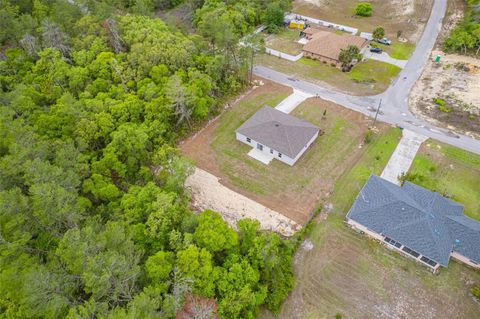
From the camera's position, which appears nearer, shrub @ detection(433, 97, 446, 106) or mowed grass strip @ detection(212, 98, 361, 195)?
mowed grass strip @ detection(212, 98, 361, 195)

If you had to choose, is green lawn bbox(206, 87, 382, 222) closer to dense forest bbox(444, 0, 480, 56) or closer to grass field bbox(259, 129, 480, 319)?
grass field bbox(259, 129, 480, 319)

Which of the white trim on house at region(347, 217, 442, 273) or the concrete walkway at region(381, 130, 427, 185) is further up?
the concrete walkway at region(381, 130, 427, 185)

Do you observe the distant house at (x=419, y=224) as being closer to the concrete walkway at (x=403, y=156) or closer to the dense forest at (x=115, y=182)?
the concrete walkway at (x=403, y=156)

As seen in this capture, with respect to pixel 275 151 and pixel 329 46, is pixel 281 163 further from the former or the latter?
pixel 329 46

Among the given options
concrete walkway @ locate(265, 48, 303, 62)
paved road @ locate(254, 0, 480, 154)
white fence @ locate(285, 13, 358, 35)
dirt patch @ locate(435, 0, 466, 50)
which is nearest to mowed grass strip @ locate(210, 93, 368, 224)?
paved road @ locate(254, 0, 480, 154)

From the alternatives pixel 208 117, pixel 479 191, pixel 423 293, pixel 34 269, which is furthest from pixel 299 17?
pixel 34 269

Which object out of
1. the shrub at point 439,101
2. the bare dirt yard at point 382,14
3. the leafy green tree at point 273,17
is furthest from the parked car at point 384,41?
the leafy green tree at point 273,17
